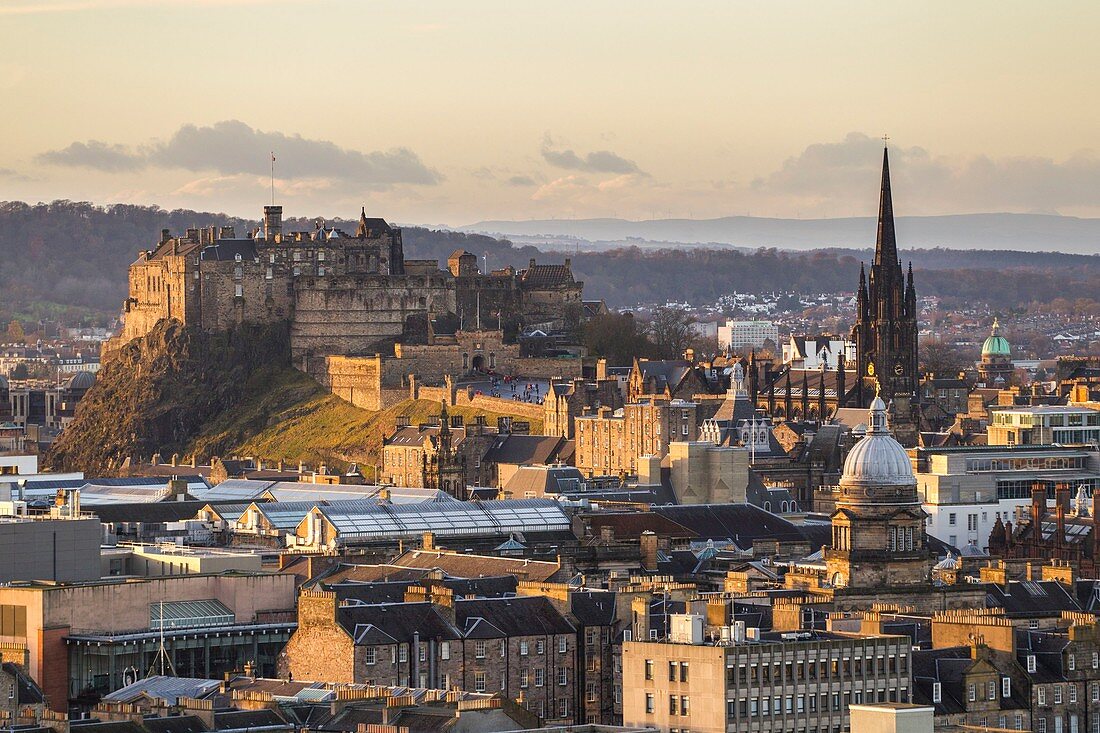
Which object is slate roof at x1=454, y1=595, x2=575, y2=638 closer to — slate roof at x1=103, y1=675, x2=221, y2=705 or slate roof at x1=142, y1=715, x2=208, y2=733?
slate roof at x1=103, y1=675, x2=221, y2=705

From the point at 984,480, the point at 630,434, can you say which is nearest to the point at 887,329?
the point at 630,434

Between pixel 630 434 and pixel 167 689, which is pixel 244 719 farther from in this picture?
pixel 630 434

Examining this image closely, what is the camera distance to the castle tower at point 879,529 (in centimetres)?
9688

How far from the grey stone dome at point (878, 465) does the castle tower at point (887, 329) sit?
8973cm

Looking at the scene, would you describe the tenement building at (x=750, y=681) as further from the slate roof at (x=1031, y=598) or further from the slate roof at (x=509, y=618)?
the slate roof at (x=1031, y=598)

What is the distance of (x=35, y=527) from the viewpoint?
97250 millimetres

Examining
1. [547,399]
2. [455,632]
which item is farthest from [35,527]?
[547,399]

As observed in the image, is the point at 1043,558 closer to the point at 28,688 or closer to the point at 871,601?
the point at 871,601

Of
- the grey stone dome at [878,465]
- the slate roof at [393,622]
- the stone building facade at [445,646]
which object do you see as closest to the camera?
the stone building facade at [445,646]

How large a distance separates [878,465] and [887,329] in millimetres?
98040

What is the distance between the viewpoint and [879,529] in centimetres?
9738

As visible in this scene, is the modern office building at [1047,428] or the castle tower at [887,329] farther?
the castle tower at [887,329]

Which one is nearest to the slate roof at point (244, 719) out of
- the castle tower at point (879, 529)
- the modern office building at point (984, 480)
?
the castle tower at point (879, 529)

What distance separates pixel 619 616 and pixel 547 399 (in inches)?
3602
